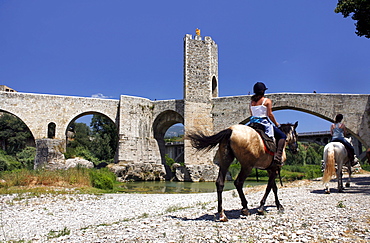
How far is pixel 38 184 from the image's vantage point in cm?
1048

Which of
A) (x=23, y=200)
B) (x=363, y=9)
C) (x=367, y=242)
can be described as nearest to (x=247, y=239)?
(x=367, y=242)

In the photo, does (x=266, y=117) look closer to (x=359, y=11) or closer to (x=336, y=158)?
(x=336, y=158)

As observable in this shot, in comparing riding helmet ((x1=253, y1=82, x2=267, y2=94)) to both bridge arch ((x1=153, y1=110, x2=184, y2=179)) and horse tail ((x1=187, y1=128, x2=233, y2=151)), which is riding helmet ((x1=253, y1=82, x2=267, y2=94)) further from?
bridge arch ((x1=153, y1=110, x2=184, y2=179))

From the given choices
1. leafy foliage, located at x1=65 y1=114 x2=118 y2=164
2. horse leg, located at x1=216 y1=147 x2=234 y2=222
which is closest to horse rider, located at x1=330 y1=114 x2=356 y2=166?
horse leg, located at x1=216 y1=147 x2=234 y2=222

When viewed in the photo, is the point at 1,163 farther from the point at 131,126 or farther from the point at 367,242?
the point at 367,242

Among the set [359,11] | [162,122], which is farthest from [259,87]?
[162,122]

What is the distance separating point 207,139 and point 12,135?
140ft

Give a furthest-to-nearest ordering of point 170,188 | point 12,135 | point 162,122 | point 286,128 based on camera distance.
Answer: point 12,135
point 162,122
point 170,188
point 286,128

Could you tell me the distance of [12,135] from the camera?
1591 inches

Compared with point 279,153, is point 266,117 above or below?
above

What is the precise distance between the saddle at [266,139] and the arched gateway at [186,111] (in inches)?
542

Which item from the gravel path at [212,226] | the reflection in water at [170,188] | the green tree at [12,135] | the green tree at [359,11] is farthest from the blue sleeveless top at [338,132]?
the green tree at [12,135]

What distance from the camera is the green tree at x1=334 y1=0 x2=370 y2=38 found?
10.8m

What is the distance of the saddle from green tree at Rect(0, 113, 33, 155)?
135 feet
